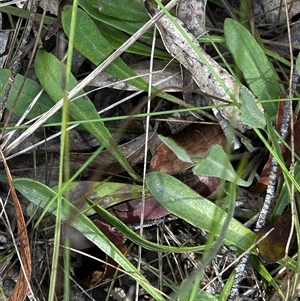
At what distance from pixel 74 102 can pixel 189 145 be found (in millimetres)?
279

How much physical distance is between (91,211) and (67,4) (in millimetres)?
471

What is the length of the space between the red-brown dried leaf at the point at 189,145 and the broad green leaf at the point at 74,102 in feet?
0.24

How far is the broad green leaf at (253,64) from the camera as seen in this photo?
112 centimetres

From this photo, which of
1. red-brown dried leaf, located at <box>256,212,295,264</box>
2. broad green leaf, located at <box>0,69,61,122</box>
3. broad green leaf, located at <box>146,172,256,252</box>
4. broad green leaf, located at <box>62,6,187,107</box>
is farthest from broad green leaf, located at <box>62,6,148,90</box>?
red-brown dried leaf, located at <box>256,212,295,264</box>

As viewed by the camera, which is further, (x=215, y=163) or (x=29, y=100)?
(x=29, y=100)

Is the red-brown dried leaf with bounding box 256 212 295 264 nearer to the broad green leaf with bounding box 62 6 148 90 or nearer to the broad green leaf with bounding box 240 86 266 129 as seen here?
the broad green leaf with bounding box 240 86 266 129

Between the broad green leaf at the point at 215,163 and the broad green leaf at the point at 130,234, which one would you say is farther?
the broad green leaf at the point at 130,234

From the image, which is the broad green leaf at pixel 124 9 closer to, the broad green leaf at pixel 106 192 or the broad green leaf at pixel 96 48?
the broad green leaf at pixel 96 48

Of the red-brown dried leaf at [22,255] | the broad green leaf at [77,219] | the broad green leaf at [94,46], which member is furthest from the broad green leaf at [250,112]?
the red-brown dried leaf at [22,255]

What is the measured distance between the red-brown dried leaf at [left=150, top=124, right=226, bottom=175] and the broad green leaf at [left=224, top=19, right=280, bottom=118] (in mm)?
124

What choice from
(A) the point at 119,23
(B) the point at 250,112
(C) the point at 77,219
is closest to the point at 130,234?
(C) the point at 77,219

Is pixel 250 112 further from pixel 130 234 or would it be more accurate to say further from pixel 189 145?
pixel 130 234

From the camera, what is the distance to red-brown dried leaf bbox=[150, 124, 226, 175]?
117cm

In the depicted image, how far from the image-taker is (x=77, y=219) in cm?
113
